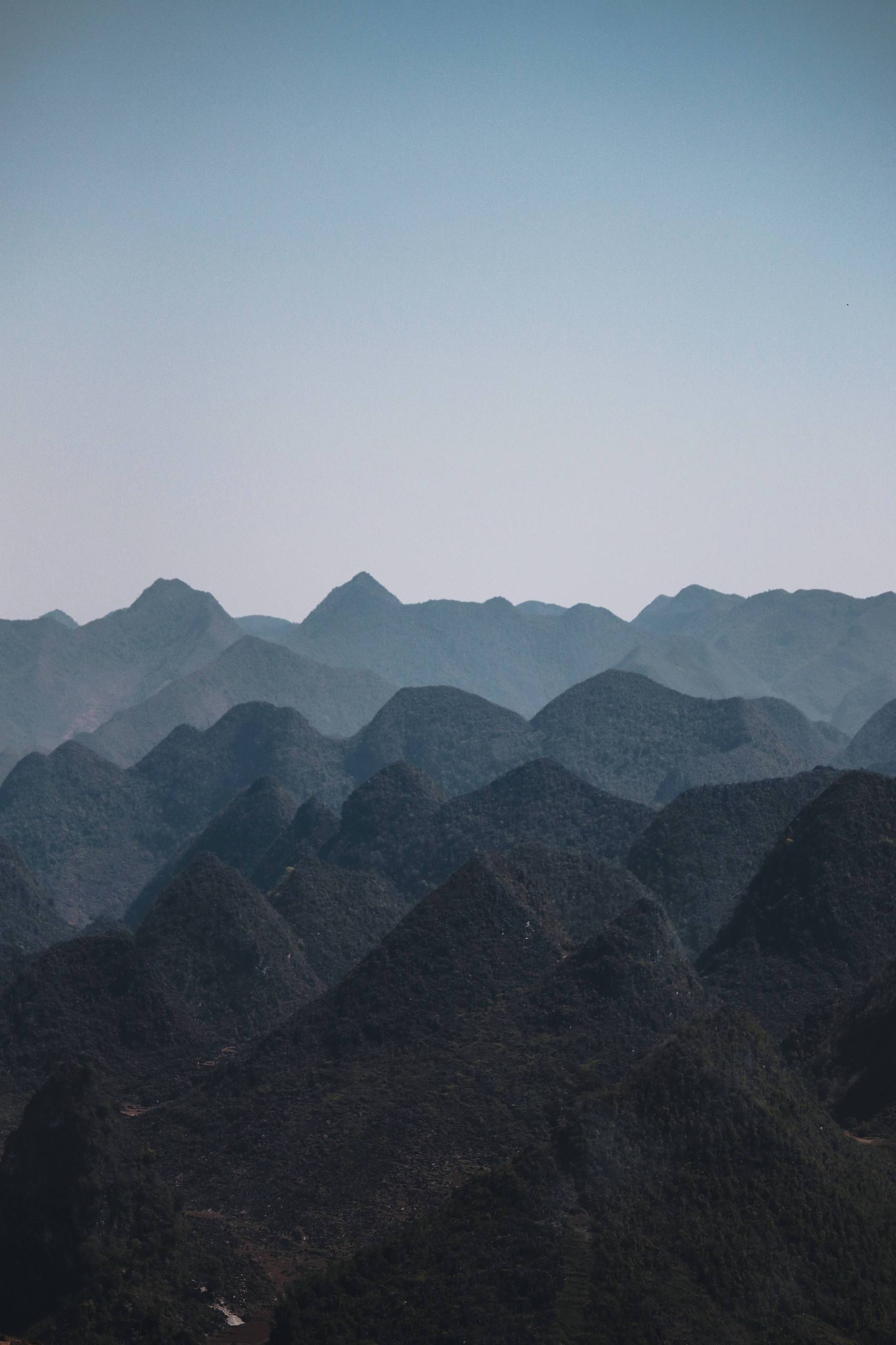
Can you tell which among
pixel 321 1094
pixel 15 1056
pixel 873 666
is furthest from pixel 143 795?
pixel 873 666

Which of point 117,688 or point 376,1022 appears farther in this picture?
point 117,688

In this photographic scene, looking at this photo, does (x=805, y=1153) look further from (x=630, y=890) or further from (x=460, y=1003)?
(x=630, y=890)

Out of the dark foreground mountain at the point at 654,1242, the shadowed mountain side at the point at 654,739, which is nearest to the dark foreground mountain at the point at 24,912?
the dark foreground mountain at the point at 654,1242

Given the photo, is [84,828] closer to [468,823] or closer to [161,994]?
[468,823]

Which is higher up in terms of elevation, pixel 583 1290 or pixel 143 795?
pixel 143 795

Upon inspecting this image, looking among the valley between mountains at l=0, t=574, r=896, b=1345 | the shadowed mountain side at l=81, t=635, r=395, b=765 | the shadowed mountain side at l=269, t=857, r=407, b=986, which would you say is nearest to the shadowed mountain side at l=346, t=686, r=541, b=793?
the valley between mountains at l=0, t=574, r=896, b=1345

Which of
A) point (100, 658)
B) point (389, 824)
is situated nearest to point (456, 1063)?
point (389, 824)
